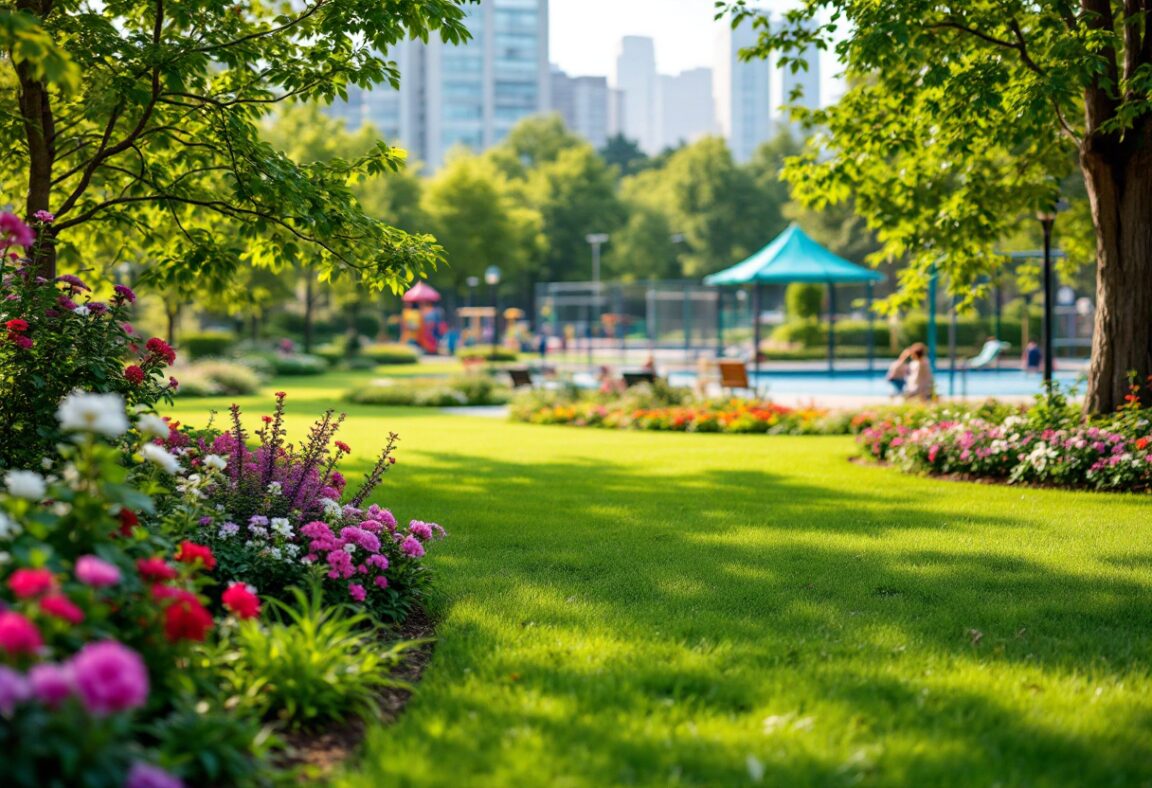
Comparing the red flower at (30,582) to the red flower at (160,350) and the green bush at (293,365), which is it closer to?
the red flower at (160,350)

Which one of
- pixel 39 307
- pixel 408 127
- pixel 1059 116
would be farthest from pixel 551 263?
pixel 408 127

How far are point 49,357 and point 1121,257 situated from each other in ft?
30.8

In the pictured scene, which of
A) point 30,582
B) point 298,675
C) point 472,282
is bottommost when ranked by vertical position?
point 298,675

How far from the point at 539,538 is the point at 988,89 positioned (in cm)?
520

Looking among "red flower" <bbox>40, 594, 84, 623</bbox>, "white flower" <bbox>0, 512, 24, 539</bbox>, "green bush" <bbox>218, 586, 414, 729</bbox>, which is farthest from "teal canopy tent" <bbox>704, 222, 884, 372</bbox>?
→ "red flower" <bbox>40, 594, 84, 623</bbox>

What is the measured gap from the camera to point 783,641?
5.09m

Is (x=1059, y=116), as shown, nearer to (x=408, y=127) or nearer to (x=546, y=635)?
(x=546, y=635)

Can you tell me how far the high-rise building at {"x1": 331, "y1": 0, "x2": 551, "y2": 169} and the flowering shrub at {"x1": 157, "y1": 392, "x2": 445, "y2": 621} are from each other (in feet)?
463

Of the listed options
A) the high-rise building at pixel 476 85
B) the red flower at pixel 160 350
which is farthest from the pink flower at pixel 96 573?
the high-rise building at pixel 476 85

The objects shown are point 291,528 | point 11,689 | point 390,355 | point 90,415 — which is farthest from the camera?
point 390,355

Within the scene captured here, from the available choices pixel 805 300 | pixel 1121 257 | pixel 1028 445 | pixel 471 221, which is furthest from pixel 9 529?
pixel 471 221

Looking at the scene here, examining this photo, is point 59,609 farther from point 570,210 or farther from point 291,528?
point 570,210

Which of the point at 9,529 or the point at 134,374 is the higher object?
the point at 134,374

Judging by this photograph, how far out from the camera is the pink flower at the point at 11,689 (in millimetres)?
2459
